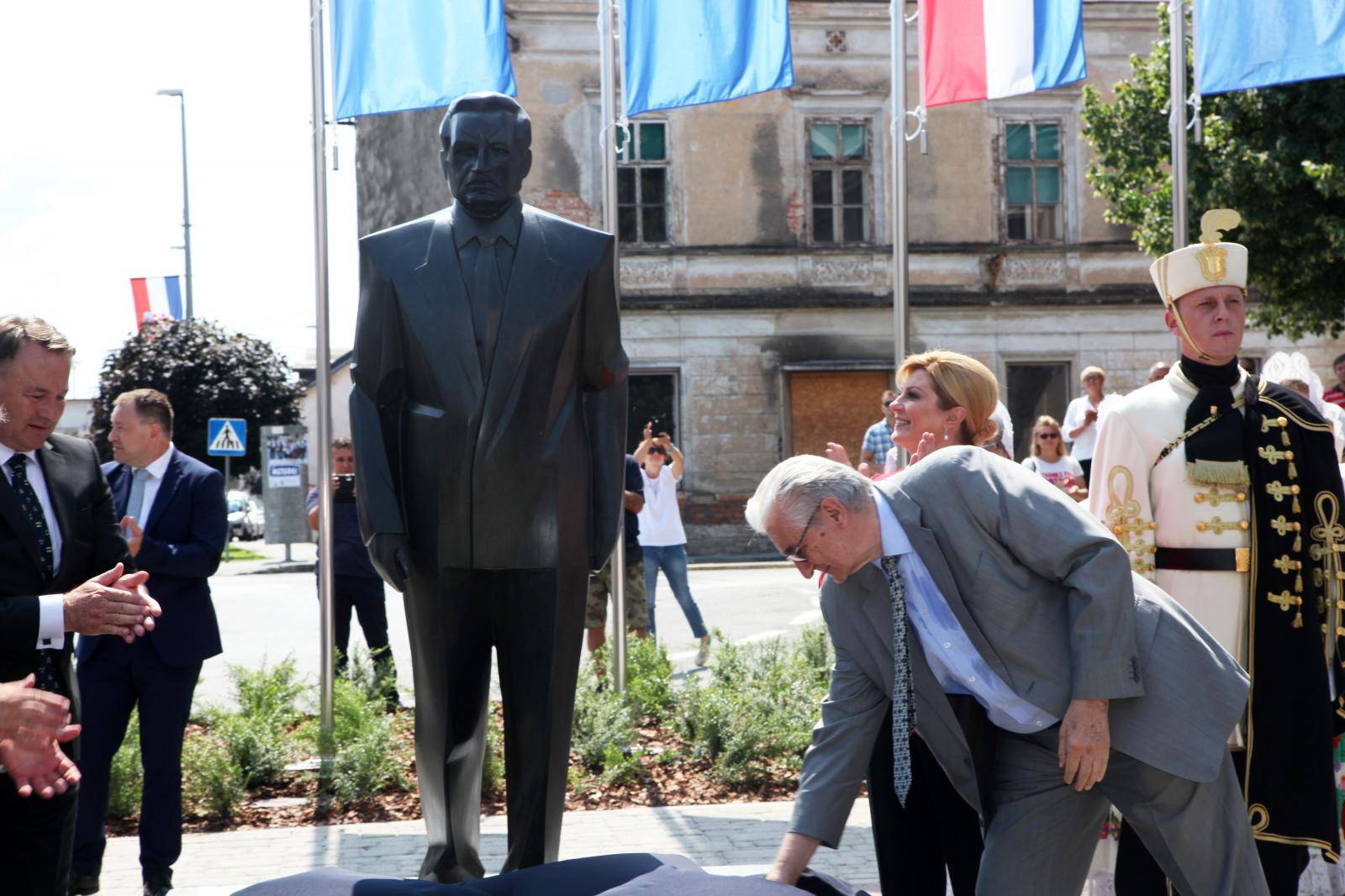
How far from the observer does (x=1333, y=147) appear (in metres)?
19.2

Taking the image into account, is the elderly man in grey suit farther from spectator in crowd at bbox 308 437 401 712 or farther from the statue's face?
spectator in crowd at bbox 308 437 401 712

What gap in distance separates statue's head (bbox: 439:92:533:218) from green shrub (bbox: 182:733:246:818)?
12.4ft

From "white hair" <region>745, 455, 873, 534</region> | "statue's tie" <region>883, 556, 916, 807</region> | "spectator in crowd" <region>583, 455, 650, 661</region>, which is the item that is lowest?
"spectator in crowd" <region>583, 455, 650, 661</region>

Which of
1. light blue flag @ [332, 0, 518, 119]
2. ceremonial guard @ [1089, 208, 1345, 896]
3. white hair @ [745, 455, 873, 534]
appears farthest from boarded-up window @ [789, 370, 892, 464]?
white hair @ [745, 455, 873, 534]

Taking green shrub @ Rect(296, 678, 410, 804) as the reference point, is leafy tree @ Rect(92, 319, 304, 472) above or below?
above

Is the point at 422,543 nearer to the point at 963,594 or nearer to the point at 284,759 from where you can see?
the point at 963,594

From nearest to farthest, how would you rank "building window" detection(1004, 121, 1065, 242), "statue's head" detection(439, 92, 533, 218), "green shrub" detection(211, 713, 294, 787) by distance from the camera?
"statue's head" detection(439, 92, 533, 218), "green shrub" detection(211, 713, 294, 787), "building window" detection(1004, 121, 1065, 242)

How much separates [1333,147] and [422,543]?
1804 centimetres

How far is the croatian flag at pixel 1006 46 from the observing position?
876 cm

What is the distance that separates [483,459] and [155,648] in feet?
7.71

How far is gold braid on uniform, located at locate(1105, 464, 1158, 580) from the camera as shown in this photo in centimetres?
466

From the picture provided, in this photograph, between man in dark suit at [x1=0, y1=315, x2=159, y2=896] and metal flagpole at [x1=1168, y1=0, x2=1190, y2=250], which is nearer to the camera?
man in dark suit at [x1=0, y1=315, x2=159, y2=896]

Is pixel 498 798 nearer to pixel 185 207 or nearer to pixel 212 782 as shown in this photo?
pixel 212 782

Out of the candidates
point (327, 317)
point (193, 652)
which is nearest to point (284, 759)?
point (193, 652)
